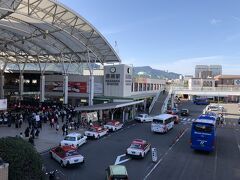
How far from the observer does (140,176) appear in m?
19.0

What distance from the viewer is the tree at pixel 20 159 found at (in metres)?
14.3

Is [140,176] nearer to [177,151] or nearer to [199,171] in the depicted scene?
[199,171]

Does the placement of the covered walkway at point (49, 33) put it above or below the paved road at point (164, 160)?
above

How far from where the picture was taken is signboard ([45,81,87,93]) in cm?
5442

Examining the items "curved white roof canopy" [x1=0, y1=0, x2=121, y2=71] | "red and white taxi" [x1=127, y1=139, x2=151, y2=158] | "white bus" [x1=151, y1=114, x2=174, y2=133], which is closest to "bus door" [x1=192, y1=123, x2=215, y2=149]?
"red and white taxi" [x1=127, y1=139, x2=151, y2=158]

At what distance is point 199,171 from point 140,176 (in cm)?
464

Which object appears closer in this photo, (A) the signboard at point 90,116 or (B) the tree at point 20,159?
(B) the tree at point 20,159

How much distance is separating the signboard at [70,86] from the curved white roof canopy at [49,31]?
5090 millimetres

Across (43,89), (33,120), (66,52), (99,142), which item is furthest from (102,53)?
(99,142)

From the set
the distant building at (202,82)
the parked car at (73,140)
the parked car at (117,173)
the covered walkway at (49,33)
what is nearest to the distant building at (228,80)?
the distant building at (202,82)

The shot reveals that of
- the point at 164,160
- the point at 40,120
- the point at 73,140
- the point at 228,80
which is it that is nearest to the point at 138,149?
the point at 164,160

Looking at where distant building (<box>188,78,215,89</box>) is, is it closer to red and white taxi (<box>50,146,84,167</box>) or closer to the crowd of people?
the crowd of people

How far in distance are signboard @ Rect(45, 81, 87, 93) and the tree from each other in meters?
38.8

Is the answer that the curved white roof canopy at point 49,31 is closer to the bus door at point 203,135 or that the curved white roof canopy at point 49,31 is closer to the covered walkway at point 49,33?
the covered walkway at point 49,33
